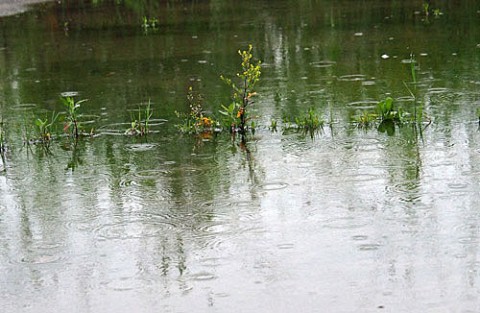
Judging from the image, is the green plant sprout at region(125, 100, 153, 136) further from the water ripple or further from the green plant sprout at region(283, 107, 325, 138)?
the water ripple

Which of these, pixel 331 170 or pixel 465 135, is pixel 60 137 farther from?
pixel 465 135

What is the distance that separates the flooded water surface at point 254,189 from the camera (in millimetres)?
3031

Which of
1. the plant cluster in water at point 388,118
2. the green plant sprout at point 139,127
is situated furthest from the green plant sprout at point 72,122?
the plant cluster in water at point 388,118

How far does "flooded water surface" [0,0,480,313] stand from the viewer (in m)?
3.03

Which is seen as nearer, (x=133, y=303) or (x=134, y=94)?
(x=133, y=303)

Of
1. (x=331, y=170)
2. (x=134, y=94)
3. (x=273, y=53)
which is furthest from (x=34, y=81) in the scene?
(x=331, y=170)

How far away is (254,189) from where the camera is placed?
4102mm

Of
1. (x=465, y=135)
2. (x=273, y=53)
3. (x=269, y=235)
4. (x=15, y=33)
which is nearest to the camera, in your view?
(x=269, y=235)

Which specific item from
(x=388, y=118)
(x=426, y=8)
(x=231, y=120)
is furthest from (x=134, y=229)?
(x=426, y=8)

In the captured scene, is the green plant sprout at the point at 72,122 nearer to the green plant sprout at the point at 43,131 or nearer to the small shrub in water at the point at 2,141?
the green plant sprout at the point at 43,131

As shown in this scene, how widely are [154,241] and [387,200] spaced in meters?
0.91

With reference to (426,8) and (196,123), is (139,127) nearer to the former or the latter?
(196,123)

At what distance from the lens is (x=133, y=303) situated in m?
2.95

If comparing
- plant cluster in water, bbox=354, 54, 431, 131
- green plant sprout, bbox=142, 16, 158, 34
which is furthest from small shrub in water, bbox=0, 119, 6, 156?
green plant sprout, bbox=142, 16, 158, 34
